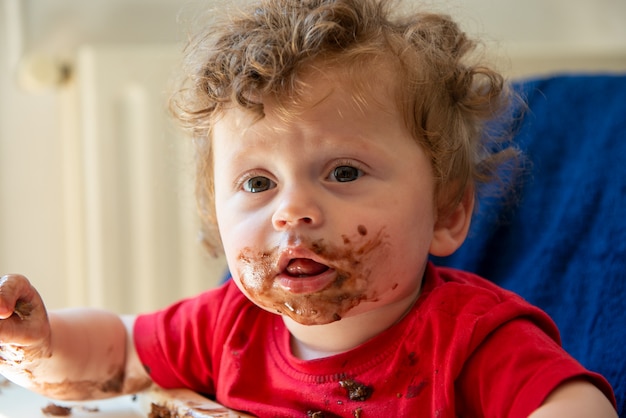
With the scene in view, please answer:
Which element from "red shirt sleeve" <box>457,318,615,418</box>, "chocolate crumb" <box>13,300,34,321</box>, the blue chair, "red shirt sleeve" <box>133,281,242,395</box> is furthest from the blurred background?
"red shirt sleeve" <box>457,318,615,418</box>

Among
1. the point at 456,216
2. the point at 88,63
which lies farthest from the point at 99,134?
the point at 456,216

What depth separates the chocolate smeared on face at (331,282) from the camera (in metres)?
0.70

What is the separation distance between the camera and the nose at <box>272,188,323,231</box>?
2.24ft

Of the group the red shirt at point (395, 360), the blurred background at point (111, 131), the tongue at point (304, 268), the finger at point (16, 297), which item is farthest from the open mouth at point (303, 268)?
the blurred background at point (111, 131)

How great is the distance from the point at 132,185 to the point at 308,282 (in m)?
0.89

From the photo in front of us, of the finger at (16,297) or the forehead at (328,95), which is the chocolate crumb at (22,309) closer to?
the finger at (16,297)

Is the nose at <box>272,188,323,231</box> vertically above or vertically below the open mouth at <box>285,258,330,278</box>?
above

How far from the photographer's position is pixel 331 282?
70 centimetres

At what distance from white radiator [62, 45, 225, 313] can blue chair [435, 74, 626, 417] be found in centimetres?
60

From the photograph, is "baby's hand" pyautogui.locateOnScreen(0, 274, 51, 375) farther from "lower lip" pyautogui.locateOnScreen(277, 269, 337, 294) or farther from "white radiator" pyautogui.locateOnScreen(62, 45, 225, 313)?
"white radiator" pyautogui.locateOnScreen(62, 45, 225, 313)

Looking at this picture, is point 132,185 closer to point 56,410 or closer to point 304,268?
point 56,410

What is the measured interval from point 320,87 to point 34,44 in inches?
38.4

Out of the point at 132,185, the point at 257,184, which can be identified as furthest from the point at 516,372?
the point at 132,185

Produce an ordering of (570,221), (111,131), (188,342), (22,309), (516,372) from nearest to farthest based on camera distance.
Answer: (516,372) < (22,309) < (188,342) < (570,221) < (111,131)
